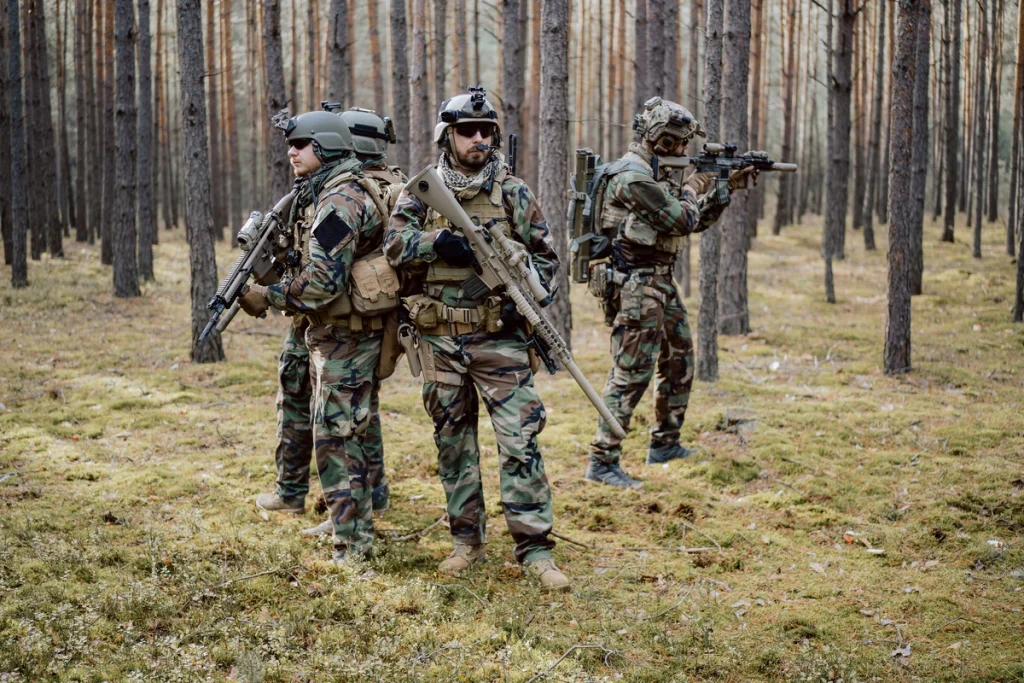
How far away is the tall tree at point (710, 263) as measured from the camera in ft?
29.4

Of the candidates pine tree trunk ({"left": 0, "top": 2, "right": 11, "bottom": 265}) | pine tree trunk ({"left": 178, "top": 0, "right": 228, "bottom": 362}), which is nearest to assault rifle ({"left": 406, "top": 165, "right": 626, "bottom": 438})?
pine tree trunk ({"left": 178, "top": 0, "right": 228, "bottom": 362})

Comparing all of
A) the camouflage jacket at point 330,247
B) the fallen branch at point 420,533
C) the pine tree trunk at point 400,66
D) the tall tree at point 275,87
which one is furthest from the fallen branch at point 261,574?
the pine tree trunk at point 400,66

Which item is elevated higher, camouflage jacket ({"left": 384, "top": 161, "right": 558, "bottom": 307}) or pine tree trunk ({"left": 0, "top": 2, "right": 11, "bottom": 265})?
pine tree trunk ({"left": 0, "top": 2, "right": 11, "bottom": 265})

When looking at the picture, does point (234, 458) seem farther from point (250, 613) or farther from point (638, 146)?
point (638, 146)

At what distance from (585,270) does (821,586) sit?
286 centimetres

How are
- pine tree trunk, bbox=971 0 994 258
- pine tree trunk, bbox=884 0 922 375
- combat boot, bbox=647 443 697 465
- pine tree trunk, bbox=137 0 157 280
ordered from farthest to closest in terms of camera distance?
pine tree trunk, bbox=971 0 994 258
pine tree trunk, bbox=137 0 157 280
pine tree trunk, bbox=884 0 922 375
combat boot, bbox=647 443 697 465

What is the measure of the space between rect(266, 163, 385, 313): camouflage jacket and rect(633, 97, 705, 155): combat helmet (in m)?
2.36

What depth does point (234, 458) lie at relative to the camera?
22.6ft

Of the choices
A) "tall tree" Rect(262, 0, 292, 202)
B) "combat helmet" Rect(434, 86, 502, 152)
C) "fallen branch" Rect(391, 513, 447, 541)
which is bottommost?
"fallen branch" Rect(391, 513, 447, 541)

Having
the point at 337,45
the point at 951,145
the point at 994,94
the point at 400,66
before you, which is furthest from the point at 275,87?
the point at 951,145

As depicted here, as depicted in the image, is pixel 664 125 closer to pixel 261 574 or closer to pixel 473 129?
pixel 473 129

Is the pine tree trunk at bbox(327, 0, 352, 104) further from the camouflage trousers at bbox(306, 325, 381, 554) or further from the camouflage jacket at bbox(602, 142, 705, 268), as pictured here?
the camouflage trousers at bbox(306, 325, 381, 554)

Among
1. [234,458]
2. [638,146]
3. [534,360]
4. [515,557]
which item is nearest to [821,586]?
[515,557]

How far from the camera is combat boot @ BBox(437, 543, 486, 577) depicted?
4855 mm
